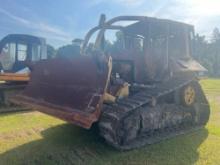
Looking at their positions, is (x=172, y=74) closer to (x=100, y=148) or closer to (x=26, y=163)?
(x=100, y=148)

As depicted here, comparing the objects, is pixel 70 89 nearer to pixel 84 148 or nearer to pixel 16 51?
pixel 84 148

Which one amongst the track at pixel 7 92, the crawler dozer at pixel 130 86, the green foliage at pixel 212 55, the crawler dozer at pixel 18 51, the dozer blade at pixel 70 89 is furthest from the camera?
the green foliage at pixel 212 55

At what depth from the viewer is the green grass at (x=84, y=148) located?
16.2 ft

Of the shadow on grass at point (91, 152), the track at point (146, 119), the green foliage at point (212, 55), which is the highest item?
the green foliage at point (212, 55)

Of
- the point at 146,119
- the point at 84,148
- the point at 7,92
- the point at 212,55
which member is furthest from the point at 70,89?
the point at 212,55

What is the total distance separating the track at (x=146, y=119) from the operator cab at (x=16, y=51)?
6752 mm

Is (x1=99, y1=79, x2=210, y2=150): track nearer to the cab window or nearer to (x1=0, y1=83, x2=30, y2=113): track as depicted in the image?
(x1=0, y1=83, x2=30, y2=113): track

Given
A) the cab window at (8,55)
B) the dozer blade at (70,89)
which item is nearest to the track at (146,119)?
the dozer blade at (70,89)

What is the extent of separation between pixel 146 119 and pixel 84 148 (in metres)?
1.42

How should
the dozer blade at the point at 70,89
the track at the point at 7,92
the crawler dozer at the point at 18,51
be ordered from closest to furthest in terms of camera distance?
the dozer blade at the point at 70,89 → the track at the point at 7,92 → the crawler dozer at the point at 18,51

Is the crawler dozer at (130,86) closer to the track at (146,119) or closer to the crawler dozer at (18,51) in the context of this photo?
the track at (146,119)

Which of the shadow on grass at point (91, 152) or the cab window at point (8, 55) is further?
the cab window at point (8, 55)

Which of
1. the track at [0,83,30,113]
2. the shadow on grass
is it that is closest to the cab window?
the track at [0,83,30,113]

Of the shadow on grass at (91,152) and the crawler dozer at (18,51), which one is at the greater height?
the crawler dozer at (18,51)
